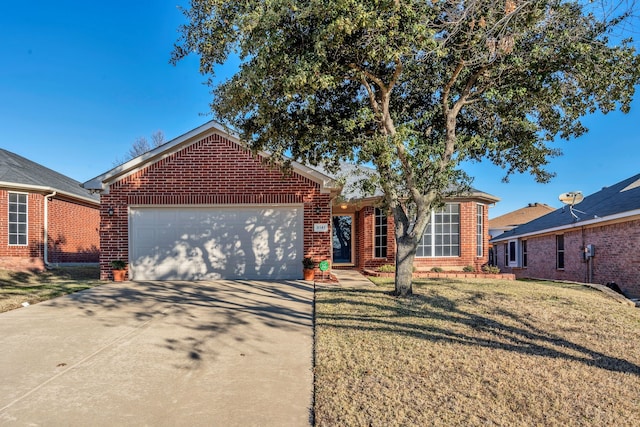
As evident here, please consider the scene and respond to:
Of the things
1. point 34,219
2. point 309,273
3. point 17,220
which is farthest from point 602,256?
point 17,220

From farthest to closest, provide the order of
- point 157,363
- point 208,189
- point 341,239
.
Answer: point 341,239 < point 208,189 < point 157,363

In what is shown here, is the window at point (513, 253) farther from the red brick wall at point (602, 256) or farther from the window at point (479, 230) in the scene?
the window at point (479, 230)

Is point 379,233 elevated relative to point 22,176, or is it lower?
lower

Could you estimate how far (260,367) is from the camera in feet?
15.5

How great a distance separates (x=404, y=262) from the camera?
8578mm

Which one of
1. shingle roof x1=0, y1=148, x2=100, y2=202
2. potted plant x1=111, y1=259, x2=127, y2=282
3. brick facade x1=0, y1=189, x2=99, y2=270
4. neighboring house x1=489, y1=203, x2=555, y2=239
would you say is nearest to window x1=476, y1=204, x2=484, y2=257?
potted plant x1=111, y1=259, x2=127, y2=282

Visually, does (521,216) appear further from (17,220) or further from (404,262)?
(17,220)

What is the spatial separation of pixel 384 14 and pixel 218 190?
707cm

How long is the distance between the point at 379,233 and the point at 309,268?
4883mm

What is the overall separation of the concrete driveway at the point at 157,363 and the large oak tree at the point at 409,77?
3465 mm

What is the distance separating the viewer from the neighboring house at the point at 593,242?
44.9 feet

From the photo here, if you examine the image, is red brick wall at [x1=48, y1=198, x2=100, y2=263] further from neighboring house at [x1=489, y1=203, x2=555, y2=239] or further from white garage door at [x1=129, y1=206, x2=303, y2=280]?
neighboring house at [x1=489, y1=203, x2=555, y2=239]

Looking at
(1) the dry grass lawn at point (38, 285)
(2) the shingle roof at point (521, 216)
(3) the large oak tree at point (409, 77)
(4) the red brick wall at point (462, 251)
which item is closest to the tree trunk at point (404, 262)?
(3) the large oak tree at point (409, 77)

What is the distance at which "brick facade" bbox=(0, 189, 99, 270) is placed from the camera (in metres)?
14.4
